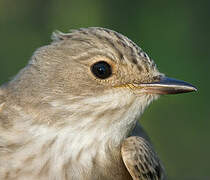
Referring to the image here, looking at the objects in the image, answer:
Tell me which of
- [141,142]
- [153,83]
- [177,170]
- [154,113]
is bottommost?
[177,170]

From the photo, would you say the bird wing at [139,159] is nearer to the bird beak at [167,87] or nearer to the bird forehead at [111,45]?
the bird beak at [167,87]

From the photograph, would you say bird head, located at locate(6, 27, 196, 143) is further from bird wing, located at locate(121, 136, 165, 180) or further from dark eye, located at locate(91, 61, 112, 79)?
bird wing, located at locate(121, 136, 165, 180)

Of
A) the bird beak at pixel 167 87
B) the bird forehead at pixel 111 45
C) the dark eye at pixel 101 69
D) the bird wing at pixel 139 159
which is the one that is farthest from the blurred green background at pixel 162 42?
the dark eye at pixel 101 69

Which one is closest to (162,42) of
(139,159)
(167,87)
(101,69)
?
(139,159)

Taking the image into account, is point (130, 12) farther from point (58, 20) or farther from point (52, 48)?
point (52, 48)

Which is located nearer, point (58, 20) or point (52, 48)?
point (52, 48)

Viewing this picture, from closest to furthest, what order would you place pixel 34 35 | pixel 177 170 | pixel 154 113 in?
pixel 177 170 < pixel 154 113 < pixel 34 35

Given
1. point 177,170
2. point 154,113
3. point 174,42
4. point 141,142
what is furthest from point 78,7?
point 141,142

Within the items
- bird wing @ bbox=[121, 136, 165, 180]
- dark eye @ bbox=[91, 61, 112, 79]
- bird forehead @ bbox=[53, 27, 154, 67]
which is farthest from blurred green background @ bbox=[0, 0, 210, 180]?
dark eye @ bbox=[91, 61, 112, 79]

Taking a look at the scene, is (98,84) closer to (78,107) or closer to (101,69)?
(101,69)
